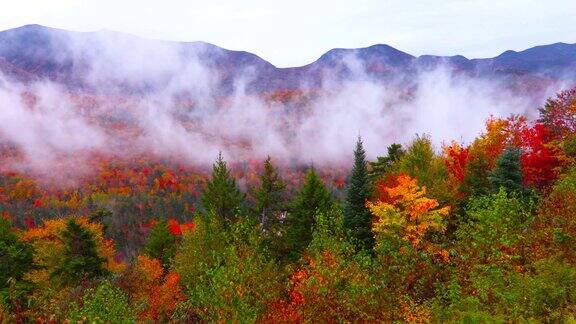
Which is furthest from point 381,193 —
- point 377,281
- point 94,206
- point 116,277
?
point 94,206

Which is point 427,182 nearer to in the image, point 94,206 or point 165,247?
point 165,247

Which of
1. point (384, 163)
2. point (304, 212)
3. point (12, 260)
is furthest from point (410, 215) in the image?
point (12, 260)

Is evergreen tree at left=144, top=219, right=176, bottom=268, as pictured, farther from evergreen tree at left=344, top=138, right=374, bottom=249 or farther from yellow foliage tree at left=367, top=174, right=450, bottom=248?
yellow foliage tree at left=367, top=174, right=450, bottom=248

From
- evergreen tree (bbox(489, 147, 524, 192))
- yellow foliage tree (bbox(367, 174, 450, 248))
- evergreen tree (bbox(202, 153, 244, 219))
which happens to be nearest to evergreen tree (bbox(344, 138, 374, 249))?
yellow foliage tree (bbox(367, 174, 450, 248))

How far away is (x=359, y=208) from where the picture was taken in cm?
3466

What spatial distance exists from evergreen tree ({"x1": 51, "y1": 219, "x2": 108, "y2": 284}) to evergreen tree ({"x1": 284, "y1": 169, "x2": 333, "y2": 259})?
19577 millimetres

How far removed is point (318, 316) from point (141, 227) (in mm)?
152503

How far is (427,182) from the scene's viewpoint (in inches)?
1409

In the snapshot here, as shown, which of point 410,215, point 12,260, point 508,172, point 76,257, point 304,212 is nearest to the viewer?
point 410,215

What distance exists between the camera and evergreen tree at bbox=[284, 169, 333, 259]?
35.7 meters

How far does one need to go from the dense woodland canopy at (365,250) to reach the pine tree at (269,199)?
12cm

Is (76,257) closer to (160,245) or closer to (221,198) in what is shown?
(221,198)

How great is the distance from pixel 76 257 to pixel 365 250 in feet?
90.8

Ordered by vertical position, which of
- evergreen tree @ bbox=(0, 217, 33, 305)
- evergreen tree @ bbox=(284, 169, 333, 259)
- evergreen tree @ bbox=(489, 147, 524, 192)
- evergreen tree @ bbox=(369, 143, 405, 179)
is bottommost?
evergreen tree @ bbox=(0, 217, 33, 305)
